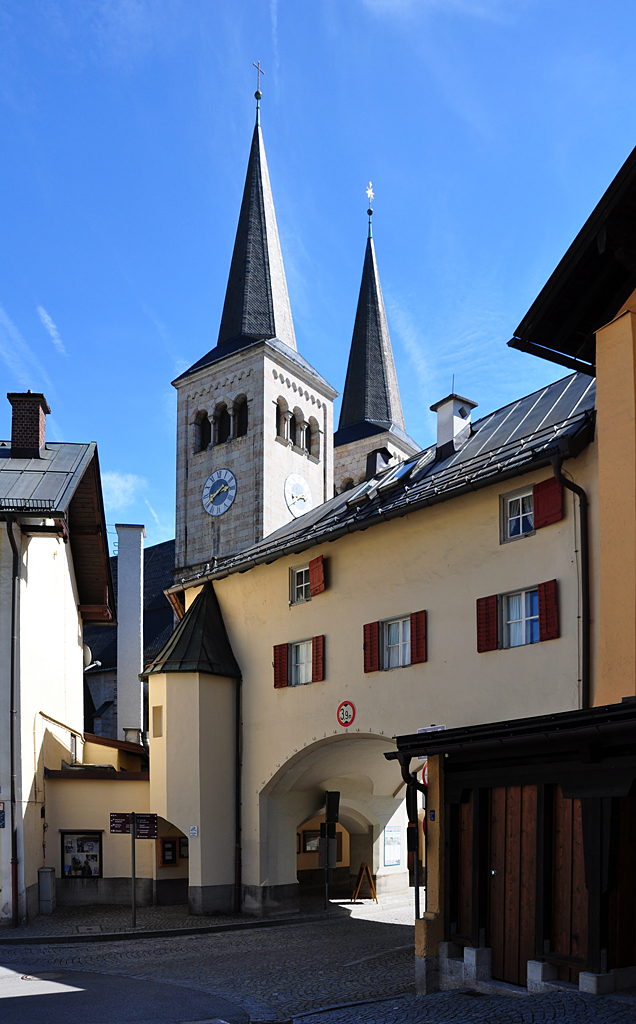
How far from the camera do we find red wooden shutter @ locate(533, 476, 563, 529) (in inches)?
631

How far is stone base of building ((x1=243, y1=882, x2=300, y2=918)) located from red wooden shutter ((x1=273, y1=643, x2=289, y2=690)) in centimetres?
436

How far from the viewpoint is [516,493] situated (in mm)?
17062

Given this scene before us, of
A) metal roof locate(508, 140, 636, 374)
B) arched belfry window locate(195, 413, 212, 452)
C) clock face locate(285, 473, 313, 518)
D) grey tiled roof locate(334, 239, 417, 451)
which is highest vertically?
grey tiled roof locate(334, 239, 417, 451)

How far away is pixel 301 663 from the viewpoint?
21.8 m

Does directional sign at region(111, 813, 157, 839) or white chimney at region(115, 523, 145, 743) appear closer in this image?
directional sign at region(111, 813, 157, 839)

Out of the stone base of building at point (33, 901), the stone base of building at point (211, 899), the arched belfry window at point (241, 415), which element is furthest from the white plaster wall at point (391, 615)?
the arched belfry window at point (241, 415)

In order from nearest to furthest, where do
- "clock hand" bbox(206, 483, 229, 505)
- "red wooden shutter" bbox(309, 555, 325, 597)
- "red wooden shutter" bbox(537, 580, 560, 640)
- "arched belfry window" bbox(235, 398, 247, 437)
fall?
"red wooden shutter" bbox(537, 580, 560, 640) < "red wooden shutter" bbox(309, 555, 325, 597) < "clock hand" bbox(206, 483, 229, 505) < "arched belfry window" bbox(235, 398, 247, 437)

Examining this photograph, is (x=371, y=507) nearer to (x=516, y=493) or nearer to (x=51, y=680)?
(x=516, y=493)

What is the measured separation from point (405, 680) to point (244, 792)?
5.92m

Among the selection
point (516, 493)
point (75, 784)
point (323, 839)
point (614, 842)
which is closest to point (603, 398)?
point (516, 493)

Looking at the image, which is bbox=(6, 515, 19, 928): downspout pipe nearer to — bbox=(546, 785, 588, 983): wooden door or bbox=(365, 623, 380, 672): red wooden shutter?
bbox=(365, 623, 380, 672): red wooden shutter

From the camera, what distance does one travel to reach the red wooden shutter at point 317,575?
21031 mm

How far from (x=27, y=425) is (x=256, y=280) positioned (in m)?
29.9

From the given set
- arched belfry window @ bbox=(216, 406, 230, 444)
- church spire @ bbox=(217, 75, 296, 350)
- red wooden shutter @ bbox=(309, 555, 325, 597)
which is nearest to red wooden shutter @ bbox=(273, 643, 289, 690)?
red wooden shutter @ bbox=(309, 555, 325, 597)
